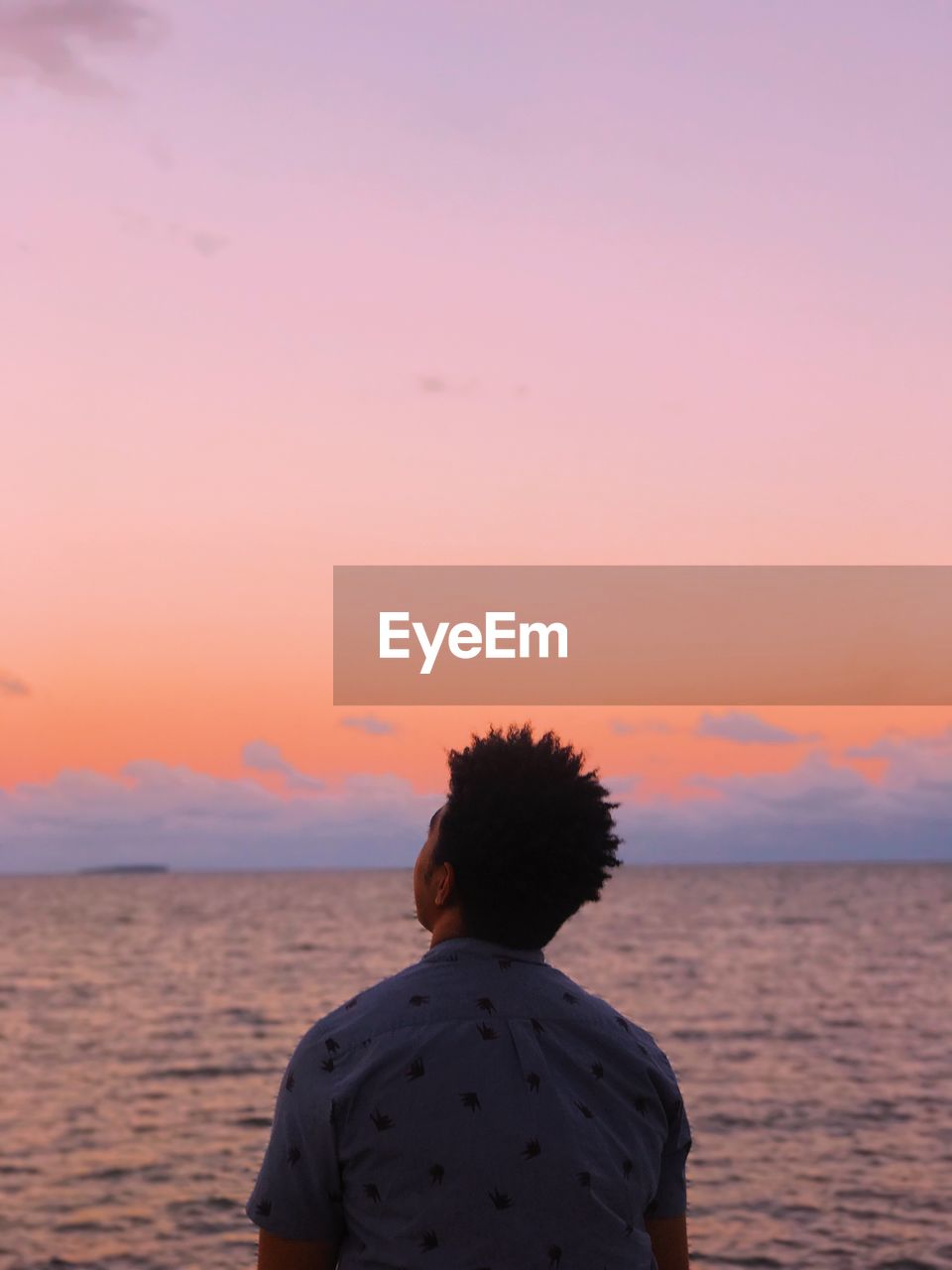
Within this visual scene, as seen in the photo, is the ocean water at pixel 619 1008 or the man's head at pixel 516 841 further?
the ocean water at pixel 619 1008

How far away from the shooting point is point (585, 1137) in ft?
8.13

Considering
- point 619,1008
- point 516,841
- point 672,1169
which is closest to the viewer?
point 516,841

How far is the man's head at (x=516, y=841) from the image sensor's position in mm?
2627

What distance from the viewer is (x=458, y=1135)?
2398 millimetres

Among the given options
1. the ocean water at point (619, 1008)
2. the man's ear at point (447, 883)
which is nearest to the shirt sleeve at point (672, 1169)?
the man's ear at point (447, 883)

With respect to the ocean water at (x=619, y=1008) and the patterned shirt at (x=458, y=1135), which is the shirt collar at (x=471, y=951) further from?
the ocean water at (x=619, y=1008)

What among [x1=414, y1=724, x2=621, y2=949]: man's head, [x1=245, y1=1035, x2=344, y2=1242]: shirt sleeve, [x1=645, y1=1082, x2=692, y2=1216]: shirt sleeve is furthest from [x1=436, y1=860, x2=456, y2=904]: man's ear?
[x1=645, y1=1082, x2=692, y2=1216]: shirt sleeve

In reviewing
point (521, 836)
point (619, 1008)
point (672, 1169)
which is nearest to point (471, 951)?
point (521, 836)

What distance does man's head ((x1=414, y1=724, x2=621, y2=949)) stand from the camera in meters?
2.63

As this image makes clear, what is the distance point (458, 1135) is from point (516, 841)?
21.2 inches

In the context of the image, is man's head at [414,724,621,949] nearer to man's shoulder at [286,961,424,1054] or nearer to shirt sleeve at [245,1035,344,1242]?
man's shoulder at [286,961,424,1054]

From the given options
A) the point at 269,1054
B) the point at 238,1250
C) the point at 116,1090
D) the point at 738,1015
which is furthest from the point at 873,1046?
the point at 238,1250

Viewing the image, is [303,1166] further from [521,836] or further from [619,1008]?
[619,1008]

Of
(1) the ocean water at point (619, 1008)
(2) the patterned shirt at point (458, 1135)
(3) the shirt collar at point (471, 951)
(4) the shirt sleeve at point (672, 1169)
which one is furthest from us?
(1) the ocean water at point (619, 1008)
